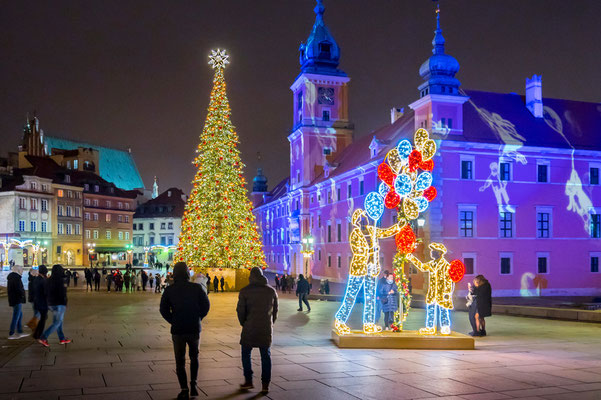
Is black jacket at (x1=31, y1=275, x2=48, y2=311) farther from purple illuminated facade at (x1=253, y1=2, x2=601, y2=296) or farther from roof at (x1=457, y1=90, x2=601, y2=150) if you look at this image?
roof at (x1=457, y1=90, x2=601, y2=150)

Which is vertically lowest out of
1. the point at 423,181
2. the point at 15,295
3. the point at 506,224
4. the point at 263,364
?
the point at 263,364

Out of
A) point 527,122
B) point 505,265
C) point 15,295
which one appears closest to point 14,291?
point 15,295

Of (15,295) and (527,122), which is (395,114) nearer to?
(527,122)

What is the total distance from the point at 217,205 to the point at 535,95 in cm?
2649

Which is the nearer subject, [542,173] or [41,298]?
[41,298]

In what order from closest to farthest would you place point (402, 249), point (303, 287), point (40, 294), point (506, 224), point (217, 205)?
point (40, 294) < point (402, 249) < point (303, 287) < point (217, 205) < point (506, 224)

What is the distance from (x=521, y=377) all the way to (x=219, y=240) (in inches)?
1044

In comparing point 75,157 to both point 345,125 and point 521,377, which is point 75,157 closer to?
point 345,125

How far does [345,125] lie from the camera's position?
64312 mm

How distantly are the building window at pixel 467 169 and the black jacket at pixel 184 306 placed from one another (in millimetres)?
34774

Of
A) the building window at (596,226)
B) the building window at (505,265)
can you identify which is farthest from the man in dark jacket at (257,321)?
the building window at (596,226)

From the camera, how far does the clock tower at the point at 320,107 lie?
62969 mm

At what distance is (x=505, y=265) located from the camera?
41.3 m

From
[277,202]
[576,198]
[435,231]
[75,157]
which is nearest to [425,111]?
[435,231]
